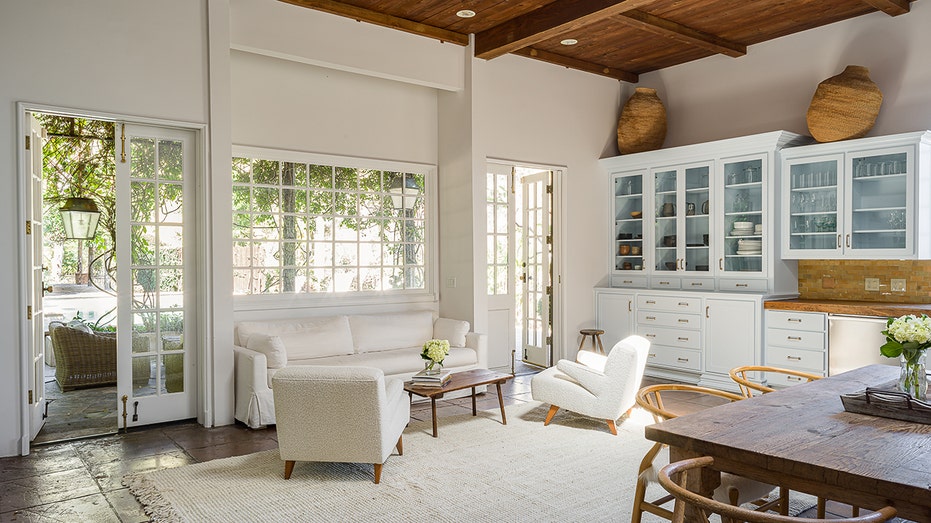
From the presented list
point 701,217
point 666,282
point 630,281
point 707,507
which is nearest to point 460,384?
point 707,507

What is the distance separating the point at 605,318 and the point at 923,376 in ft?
15.4

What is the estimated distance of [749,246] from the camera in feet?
20.4

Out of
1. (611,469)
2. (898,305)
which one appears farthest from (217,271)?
(898,305)

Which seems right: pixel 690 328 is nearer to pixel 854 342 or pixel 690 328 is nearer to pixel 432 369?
pixel 854 342

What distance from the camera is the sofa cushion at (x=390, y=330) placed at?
589cm

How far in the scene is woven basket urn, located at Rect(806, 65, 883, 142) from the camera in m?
5.55

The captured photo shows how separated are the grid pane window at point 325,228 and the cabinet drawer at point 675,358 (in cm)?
251

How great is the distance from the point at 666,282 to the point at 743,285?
2.71ft

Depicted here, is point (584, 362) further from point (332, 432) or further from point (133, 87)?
point (133, 87)

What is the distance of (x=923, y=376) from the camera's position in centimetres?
262

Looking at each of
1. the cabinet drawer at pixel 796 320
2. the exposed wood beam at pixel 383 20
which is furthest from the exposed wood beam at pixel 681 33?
the cabinet drawer at pixel 796 320

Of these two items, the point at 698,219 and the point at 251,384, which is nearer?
the point at 251,384

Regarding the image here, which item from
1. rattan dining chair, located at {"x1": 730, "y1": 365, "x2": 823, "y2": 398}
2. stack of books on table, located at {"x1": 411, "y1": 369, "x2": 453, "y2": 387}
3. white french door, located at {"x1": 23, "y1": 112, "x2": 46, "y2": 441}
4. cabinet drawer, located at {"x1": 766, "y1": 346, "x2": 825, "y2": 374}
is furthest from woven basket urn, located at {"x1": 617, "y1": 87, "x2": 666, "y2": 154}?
white french door, located at {"x1": 23, "y1": 112, "x2": 46, "y2": 441}

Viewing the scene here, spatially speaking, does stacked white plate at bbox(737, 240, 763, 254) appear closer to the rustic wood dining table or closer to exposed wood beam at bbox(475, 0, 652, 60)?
exposed wood beam at bbox(475, 0, 652, 60)
